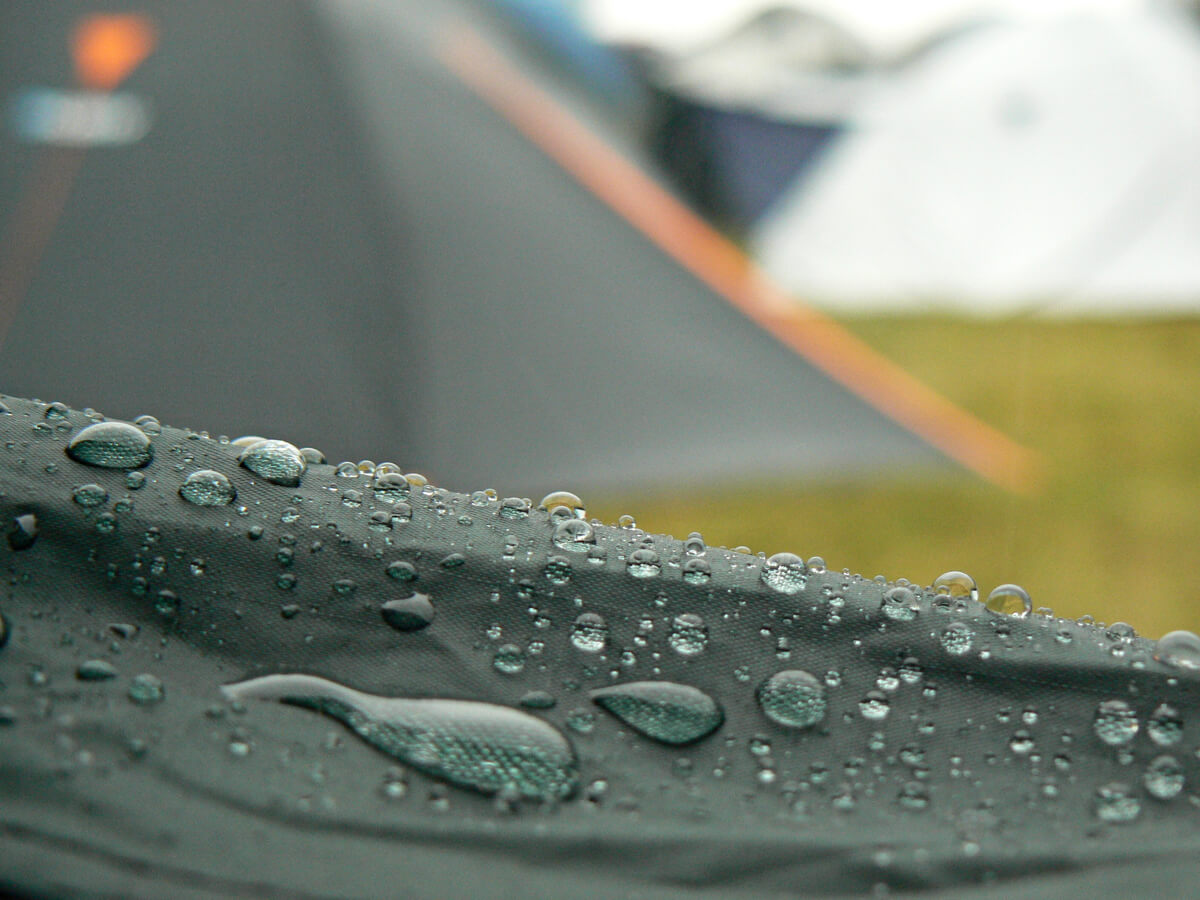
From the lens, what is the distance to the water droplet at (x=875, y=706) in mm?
640

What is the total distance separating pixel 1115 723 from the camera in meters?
0.64

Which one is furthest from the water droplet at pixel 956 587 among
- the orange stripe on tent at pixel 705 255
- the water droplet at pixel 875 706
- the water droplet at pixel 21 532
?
the orange stripe on tent at pixel 705 255

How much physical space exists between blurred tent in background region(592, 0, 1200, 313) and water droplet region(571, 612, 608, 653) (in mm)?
4947

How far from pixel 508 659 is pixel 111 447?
0.29 metres

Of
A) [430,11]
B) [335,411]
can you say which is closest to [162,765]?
[335,411]

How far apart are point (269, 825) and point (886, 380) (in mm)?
3152

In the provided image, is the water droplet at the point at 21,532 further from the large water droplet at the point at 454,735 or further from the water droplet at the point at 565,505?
the water droplet at the point at 565,505

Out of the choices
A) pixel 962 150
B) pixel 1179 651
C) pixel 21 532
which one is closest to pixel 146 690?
pixel 21 532

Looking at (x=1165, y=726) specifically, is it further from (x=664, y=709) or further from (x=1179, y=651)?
(x=664, y=709)

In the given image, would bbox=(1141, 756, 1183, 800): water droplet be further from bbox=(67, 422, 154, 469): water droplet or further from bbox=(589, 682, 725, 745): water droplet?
bbox=(67, 422, 154, 469): water droplet

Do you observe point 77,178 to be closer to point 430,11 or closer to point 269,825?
point 430,11

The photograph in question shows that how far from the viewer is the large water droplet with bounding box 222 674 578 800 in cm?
58

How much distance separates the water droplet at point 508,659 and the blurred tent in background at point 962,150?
4.97 metres

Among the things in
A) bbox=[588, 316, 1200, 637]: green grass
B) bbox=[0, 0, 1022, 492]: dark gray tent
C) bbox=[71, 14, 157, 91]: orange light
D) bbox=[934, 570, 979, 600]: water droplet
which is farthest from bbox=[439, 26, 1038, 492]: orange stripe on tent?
bbox=[934, 570, 979, 600]: water droplet
